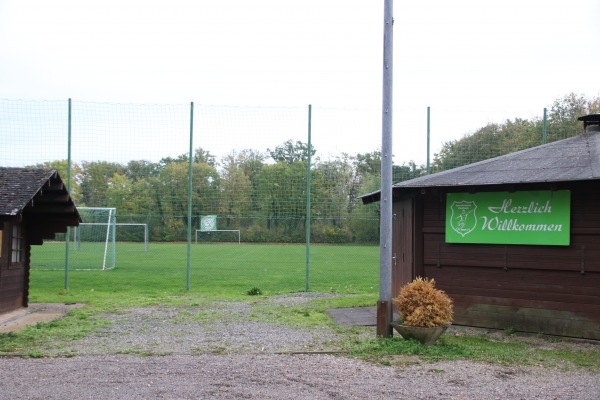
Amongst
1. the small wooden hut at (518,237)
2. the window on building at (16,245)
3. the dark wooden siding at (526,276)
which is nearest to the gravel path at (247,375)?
the dark wooden siding at (526,276)

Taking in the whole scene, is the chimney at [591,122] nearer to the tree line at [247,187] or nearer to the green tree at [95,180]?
the tree line at [247,187]

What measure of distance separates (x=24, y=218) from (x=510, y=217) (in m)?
9.84

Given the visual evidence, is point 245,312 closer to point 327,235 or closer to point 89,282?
point 327,235

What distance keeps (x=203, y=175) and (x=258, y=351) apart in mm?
10818

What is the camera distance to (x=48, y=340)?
9469 millimetres

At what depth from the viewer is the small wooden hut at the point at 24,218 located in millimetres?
11570

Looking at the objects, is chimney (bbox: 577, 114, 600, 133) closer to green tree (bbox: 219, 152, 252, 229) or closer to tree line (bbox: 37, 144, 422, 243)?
tree line (bbox: 37, 144, 422, 243)

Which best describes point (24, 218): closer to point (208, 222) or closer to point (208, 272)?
point (208, 222)

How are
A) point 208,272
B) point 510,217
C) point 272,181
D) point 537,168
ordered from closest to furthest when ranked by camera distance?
1. point 510,217
2. point 537,168
3. point 272,181
4. point 208,272

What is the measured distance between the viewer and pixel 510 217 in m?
10.7

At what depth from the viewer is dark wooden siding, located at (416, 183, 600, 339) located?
9.88 m

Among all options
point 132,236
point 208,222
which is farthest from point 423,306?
point 132,236

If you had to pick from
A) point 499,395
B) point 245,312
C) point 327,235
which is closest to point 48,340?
point 245,312

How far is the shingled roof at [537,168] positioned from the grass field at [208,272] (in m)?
6.90
